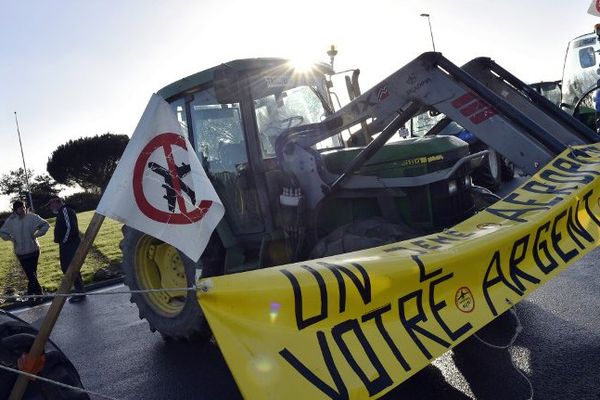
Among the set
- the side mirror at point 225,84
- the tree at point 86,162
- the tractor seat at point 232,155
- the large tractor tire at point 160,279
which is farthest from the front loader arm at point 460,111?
the tree at point 86,162

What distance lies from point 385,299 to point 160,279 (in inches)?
141

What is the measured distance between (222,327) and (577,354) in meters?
2.85

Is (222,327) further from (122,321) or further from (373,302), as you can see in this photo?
(122,321)

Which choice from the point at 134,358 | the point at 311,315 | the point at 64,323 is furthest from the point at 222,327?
the point at 64,323

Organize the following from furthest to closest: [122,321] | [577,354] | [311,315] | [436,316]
→ [122,321], [577,354], [436,316], [311,315]

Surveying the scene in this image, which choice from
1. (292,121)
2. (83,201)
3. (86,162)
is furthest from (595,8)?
(86,162)

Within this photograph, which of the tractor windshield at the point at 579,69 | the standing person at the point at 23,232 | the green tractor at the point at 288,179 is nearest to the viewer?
the green tractor at the point at 288,179

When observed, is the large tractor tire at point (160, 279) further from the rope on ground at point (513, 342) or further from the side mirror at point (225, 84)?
the rope on ground at point (513, 342)

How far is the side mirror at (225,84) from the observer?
14.6 feet

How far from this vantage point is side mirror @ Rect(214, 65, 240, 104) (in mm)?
4438

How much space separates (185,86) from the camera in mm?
5379

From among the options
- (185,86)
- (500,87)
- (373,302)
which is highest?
(185,86)

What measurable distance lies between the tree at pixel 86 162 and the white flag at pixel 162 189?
50.3 metres

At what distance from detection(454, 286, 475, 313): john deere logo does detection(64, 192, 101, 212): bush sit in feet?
119
